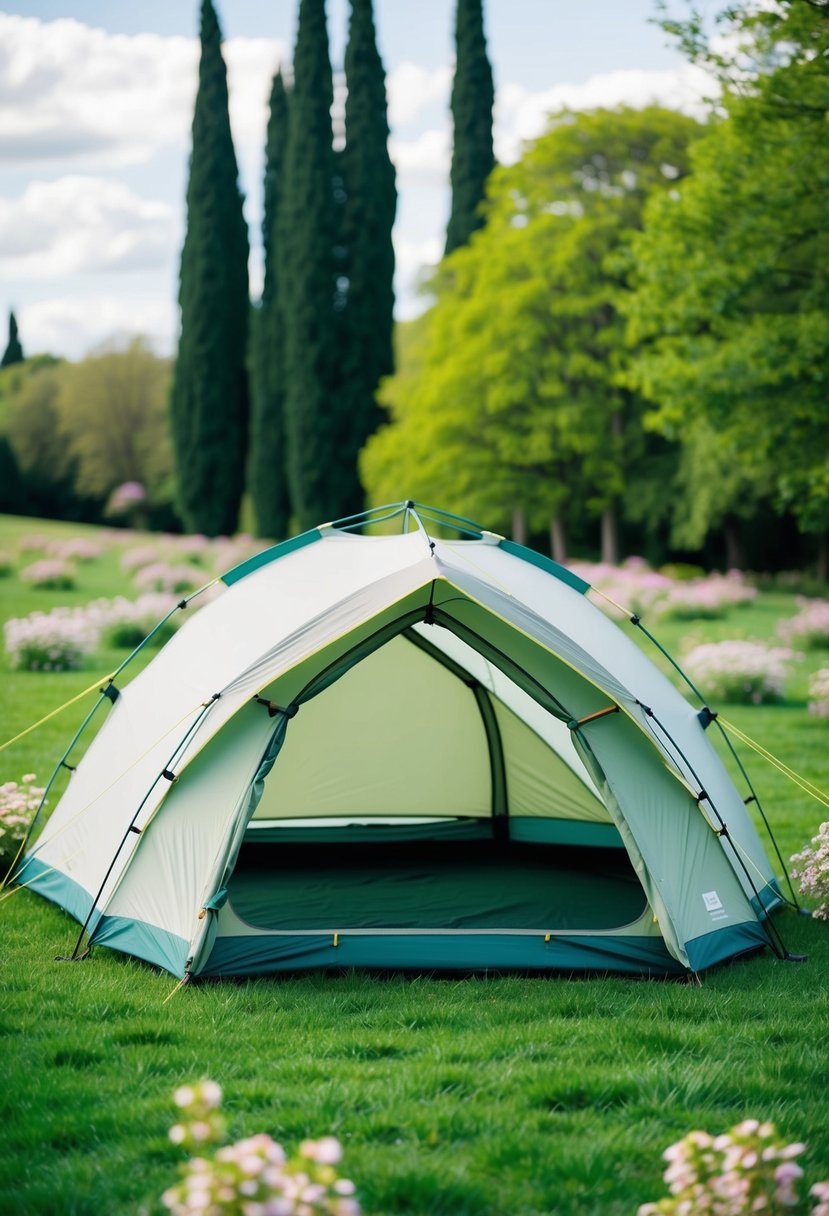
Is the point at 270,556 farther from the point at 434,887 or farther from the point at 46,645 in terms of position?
the point at 46,645

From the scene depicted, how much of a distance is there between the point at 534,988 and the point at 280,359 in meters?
25.0

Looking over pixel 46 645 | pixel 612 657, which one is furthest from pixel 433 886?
pixel 46 645

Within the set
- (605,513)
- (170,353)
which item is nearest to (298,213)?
(605,513)

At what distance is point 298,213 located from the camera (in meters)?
26.3

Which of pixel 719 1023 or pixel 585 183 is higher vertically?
pixel 585 183

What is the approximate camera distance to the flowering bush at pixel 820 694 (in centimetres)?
998

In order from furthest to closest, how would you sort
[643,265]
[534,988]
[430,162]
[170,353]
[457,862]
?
[430,162]
[170,353]
[643,265]
[457,862]
[534,988]

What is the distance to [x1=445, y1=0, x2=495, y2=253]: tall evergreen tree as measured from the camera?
25.5 m

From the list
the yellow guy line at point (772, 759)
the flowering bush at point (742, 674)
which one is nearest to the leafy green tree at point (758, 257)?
the flowering bush at point (742, 674)

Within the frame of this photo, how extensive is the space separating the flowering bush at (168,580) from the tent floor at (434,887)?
1013cm

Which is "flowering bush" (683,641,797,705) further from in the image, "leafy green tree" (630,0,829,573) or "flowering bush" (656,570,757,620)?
"flowering bush" (656,570,757,620)

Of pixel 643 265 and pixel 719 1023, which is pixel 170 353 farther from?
pixel 719 1023

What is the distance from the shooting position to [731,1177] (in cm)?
216

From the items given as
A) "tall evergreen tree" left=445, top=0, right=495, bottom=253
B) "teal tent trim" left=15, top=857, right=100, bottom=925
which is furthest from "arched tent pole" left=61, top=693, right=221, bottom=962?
"tall evergreen tree" left=445, top=0, right=495, bottom=253
